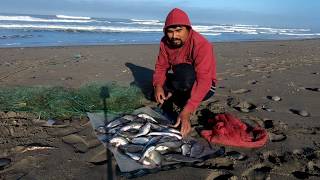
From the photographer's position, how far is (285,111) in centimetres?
639

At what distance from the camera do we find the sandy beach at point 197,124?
4137mm

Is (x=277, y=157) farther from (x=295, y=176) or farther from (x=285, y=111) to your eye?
(x=285, y=111)

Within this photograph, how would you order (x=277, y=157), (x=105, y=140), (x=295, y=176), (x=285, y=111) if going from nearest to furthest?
(x=295, y=176), (x=277, y=157), (x=105, y=140), (x=285, y=111)

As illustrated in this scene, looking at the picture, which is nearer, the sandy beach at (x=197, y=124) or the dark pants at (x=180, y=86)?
the sandy beach at (x=197, y=124)

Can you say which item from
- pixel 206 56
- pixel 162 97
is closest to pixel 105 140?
pixel 162 97

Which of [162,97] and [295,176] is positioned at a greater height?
[162,97]

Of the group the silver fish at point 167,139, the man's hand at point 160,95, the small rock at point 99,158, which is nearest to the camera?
the small rock at point 99,158

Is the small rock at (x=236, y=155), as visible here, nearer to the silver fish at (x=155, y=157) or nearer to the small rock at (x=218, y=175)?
the small rock at (x=218, y=175)

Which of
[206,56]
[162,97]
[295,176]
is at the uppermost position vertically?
[206,56]

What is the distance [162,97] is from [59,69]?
5.38 meters

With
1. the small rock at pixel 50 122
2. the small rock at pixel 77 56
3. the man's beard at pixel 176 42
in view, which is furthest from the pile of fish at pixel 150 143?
Answer: the small rock at pixel 77 56

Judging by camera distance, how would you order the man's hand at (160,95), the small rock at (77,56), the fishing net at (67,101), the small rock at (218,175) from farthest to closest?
1. the small rock at (77,56)
2. the fishing net at (67,101)
3. the man's hand at (160,95)
4. the small rock at (218,175)

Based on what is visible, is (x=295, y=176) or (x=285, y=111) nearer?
(x=295, y=176)

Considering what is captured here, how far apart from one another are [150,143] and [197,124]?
51.7 inches
